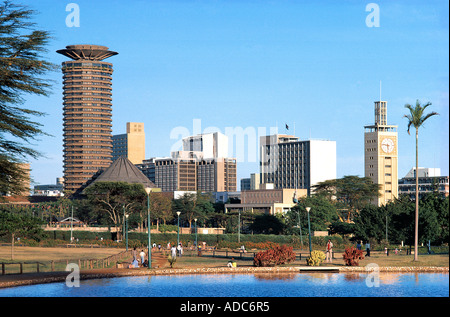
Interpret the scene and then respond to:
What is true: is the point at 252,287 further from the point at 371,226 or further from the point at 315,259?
the point at 371,226

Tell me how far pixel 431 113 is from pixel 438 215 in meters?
28.2

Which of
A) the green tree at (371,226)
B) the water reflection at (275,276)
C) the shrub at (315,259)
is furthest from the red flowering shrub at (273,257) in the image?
the green tree at (371,226)

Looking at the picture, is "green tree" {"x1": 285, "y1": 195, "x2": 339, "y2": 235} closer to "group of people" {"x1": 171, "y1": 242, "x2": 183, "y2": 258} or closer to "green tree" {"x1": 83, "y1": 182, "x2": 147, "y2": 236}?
"green tree" {"x1": 83, "y1": 182, "x2": 147, "y2": 236}

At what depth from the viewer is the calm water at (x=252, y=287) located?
34.7m

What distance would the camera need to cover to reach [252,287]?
38.0 metres

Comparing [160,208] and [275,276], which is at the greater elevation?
[160,208]

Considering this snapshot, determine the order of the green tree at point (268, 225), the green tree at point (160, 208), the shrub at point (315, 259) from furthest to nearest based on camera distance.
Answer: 1. the green tree at point (160, 208)
2. the green tree at point (268, 225)
3. the shrub at point (315, 259)

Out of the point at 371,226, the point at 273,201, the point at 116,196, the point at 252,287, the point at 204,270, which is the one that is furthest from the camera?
the point at 273,201

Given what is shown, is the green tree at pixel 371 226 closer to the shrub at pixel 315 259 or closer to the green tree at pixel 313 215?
the green tree at pixel 313 215

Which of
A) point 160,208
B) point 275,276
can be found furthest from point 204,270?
point 160,208

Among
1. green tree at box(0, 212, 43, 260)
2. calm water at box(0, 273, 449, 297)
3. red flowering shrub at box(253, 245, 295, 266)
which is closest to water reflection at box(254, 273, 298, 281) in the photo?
calm water at box(0, 273, 449, 297)

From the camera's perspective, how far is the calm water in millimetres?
34719

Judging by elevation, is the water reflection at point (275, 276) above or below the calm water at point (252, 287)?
below

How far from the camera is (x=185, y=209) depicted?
177250 mm
